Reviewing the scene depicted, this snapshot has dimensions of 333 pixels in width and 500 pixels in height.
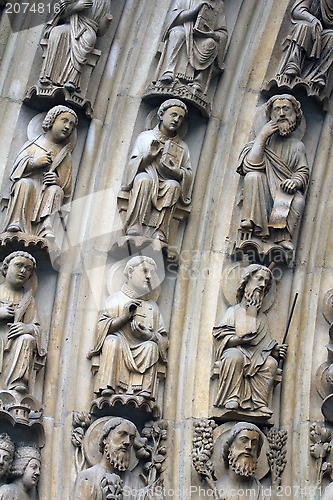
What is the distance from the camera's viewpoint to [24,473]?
843 centimetres

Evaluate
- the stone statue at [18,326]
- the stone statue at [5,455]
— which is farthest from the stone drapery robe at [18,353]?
the stone statue at [5,455]

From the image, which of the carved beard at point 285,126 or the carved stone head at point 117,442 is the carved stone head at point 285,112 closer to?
the carved beard at point 285,126

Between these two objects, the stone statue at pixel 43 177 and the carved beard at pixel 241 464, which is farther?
the stone statue at pixel 43 177

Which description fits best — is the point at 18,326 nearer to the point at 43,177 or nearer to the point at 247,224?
the point at 43,177

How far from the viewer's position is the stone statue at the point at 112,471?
8.39 meters

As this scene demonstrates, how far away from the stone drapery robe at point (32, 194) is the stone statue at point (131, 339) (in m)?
0.66

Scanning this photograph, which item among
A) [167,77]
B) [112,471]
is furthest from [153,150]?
[112,471]

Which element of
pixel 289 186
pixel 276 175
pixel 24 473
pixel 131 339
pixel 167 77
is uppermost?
pixel 167 77

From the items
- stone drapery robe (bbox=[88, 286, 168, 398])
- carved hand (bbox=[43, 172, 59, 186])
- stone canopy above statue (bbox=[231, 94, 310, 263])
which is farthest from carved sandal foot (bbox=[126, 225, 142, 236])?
stone canopy above statue (bbox=[231, 94, 310, 263])

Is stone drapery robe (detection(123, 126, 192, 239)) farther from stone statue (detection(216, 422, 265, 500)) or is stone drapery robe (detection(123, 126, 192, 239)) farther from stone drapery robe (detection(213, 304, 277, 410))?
stone statue (detection(216, 422, 265, 500))

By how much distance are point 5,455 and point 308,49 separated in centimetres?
365

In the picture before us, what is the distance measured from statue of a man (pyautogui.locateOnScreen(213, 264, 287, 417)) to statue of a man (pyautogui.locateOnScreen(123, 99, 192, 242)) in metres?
0.70

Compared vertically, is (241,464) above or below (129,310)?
below

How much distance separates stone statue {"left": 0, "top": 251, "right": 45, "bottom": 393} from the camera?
858cm
